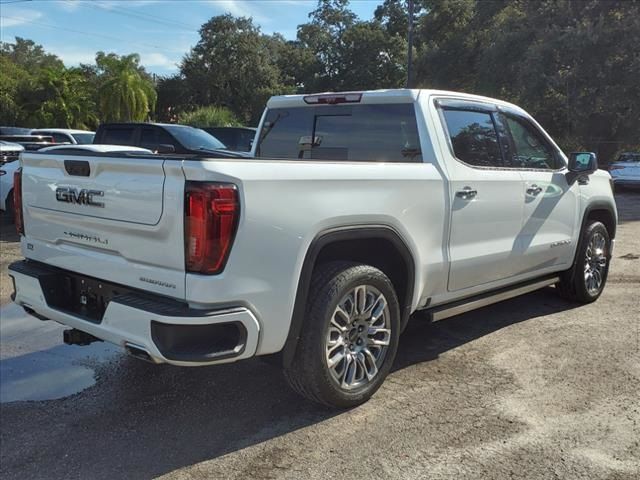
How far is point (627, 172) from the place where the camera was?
744 inches

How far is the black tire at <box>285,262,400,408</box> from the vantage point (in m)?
3.44

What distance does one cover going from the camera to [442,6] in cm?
3694

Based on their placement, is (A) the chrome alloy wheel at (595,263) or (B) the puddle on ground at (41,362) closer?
(B) the puddle on ground at (41,362)

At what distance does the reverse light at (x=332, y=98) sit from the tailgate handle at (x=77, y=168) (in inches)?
79.6

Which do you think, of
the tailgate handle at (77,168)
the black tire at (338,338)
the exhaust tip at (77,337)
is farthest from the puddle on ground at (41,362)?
the black tire at (338,338)

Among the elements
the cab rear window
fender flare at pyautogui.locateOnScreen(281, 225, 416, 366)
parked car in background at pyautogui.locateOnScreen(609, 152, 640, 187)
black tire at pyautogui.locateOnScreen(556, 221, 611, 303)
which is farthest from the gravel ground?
parked car in background at pyautogui.locateOnScreen(609, 152, 640, 187)

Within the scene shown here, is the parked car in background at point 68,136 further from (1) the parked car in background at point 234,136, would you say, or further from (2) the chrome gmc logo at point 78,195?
(2) the chrome gmc logo at point 78,195

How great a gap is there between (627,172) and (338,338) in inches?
710

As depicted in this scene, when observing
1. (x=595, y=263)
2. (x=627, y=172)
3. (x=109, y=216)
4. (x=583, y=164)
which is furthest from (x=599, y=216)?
(x=627, y=172)

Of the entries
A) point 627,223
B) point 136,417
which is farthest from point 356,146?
point 627,223

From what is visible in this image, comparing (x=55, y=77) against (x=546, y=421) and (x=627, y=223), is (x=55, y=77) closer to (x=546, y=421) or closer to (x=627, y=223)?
(x=627, y=223)

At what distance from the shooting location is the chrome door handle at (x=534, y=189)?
4977 millimetres

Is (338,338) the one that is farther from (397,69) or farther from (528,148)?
(397,69)

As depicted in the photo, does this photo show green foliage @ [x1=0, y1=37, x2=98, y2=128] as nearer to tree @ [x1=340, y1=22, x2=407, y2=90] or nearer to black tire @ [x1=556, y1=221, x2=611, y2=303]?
tree @ [x1=340, y1=22, x2=407, y2=90]
